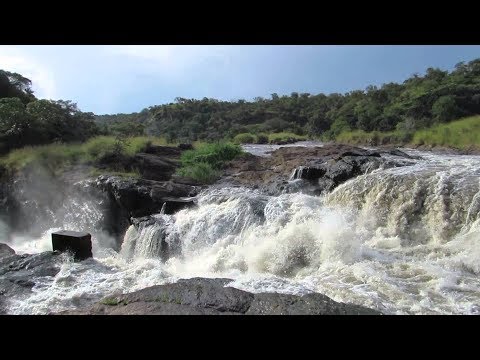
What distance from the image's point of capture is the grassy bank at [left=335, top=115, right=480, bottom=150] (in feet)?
50.1

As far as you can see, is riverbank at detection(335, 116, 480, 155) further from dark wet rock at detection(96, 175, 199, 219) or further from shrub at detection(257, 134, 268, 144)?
dark wet rock at detection(96, 175, 199, 219)

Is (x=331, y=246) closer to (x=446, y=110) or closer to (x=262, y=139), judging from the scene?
(x=446, y=110)

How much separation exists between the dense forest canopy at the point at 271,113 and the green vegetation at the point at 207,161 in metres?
5.53

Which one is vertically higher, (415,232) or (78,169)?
(78,169)

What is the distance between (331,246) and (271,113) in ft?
136

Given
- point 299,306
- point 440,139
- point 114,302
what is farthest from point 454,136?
point 114,302

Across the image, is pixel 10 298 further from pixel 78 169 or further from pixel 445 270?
pixel 78 169

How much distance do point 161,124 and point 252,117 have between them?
1038 centimetres

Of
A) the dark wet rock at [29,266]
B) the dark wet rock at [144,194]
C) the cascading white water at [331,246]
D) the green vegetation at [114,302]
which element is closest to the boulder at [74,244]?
the dark wet rock at [29,266]

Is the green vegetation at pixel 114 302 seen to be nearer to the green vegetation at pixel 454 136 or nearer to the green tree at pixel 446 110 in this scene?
the green vegetation at pixel 454 136

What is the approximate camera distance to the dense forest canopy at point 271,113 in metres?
15.2

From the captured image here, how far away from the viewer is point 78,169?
12117 millimetres
